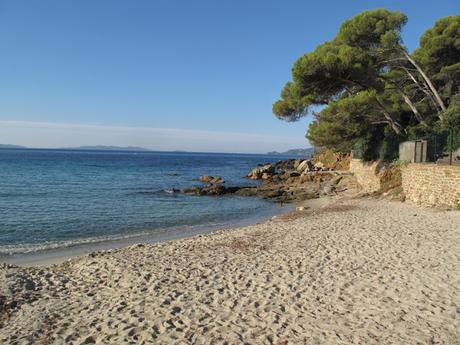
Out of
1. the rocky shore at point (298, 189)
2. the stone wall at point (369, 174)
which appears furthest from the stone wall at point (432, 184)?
the rocky shore at point (298, 189)

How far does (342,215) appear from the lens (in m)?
16.2

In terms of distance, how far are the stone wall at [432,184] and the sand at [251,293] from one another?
3.79m

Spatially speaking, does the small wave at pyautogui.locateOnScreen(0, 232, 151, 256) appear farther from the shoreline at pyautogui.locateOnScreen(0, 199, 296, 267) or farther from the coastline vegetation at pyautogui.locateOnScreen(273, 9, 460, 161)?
the coastline vegetation at pyautogui.locateOnScreen(273, 9, 460, 161)

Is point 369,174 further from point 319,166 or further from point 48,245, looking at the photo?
point 319,166

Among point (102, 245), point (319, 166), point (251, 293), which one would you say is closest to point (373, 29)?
point (102, 245)

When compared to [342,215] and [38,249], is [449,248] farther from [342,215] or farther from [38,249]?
[38,249]

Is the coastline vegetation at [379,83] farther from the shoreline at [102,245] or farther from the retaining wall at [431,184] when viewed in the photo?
the shoreline at [102,245]

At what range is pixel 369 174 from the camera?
81.8ft

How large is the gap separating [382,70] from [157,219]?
53.5 feet

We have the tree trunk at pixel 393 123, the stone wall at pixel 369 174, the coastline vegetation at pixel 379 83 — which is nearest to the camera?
the coastline vegetation at pixel 379 83

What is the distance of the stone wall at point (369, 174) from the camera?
23109 mm

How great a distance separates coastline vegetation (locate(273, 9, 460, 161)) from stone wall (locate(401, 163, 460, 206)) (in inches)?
101

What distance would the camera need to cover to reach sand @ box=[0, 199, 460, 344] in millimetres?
5566

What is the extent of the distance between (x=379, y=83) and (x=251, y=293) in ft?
57.9
